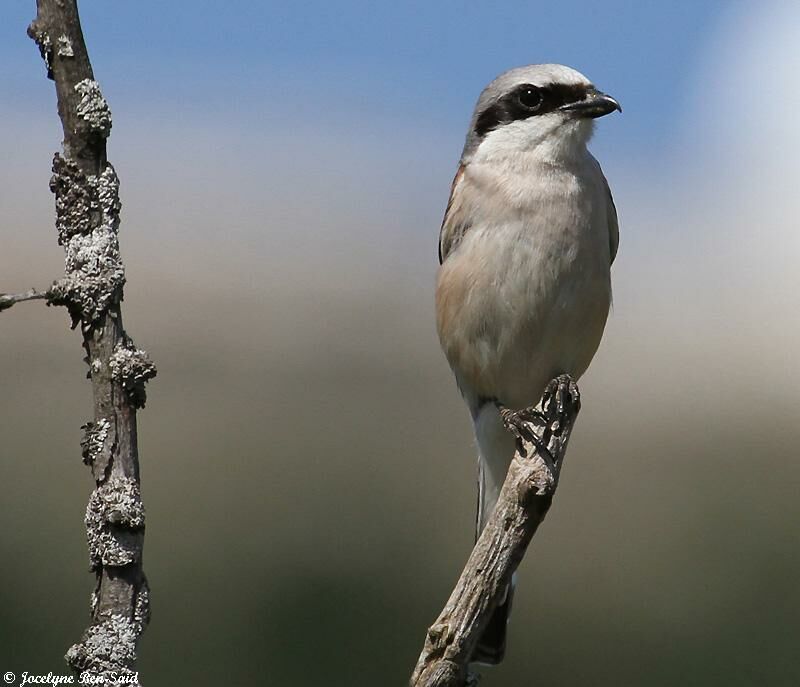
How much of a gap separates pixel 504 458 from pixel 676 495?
2.89m

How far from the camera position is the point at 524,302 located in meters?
3.95

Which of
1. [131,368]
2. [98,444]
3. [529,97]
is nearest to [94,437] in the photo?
[98,444]

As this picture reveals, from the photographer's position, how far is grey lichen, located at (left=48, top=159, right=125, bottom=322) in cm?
195

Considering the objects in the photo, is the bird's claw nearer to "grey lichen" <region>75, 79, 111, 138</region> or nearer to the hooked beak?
the hooked beak

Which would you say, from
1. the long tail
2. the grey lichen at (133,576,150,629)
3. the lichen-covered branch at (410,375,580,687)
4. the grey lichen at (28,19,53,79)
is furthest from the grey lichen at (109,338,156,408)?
the long tail

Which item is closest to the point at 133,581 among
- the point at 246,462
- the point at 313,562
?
the point at 313,562

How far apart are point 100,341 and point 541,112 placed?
253 centimetres

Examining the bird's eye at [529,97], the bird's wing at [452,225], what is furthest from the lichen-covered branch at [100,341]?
the bird's eye at [529,97]

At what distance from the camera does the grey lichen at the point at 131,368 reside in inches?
75.2

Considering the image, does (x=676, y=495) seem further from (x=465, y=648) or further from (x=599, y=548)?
(x=465, y=648)

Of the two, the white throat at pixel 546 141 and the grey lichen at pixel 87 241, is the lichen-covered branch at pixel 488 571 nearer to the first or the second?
the grey lichen at pixel 87 241

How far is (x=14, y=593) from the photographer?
566 centimetres

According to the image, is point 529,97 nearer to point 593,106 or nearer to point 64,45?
point 593,106

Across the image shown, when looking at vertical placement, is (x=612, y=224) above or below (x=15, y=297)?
above
